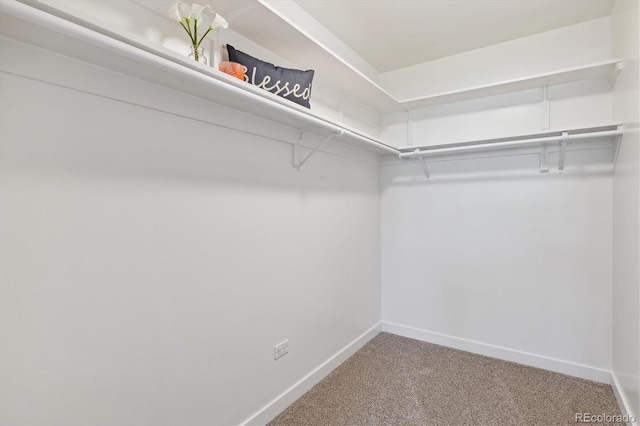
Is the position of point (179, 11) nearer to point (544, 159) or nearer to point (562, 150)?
point (562, 150)

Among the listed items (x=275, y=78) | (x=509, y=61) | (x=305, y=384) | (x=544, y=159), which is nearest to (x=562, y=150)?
(x=544, y=159)

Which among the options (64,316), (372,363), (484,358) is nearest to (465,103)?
(484,358)

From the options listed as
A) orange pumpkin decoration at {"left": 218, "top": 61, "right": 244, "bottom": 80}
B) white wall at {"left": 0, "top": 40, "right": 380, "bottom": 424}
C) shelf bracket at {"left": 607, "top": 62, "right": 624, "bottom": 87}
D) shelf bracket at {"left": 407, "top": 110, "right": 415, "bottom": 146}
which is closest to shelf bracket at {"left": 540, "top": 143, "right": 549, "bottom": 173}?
shelf bracket at {"left": 607, "top": 62, "right": 624, "bottom": 87}

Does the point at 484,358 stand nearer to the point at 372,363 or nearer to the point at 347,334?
the point at 372,363

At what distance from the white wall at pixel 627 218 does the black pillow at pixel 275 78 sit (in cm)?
162

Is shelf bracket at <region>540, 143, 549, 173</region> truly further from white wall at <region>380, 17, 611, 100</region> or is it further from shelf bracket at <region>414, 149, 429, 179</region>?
shelf bracket at <region>414, 149, 429, 179</region>

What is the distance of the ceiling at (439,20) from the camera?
1.99 m

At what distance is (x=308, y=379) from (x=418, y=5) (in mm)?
2533

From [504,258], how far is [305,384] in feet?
Result: 5.93

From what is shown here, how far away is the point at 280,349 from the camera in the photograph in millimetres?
1894

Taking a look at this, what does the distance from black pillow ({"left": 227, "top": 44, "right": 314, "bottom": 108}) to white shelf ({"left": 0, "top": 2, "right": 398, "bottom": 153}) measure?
14cm

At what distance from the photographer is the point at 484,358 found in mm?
2531

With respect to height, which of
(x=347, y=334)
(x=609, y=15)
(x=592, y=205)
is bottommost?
(x=347, y=334)

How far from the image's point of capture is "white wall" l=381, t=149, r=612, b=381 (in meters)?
2.21
